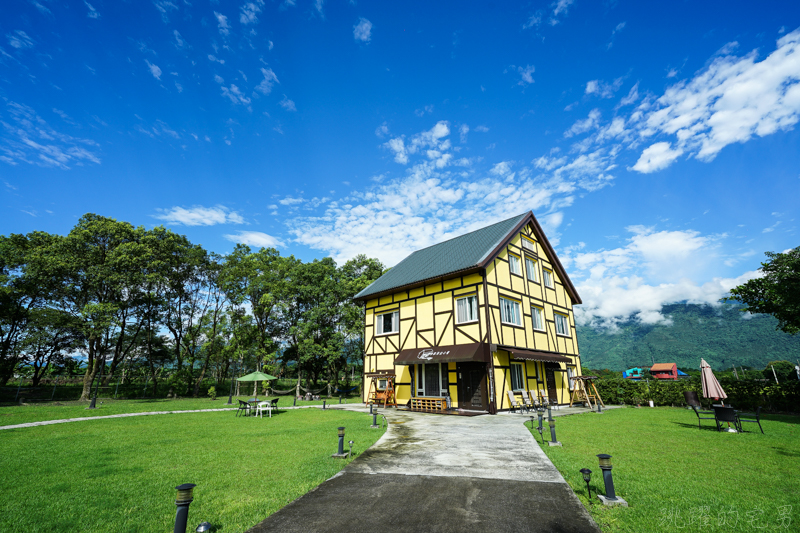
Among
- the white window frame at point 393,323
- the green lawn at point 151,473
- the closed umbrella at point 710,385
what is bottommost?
the green lawn at point 151,473

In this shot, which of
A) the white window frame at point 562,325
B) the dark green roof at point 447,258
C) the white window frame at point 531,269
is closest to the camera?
the dark green roof at point 447,258

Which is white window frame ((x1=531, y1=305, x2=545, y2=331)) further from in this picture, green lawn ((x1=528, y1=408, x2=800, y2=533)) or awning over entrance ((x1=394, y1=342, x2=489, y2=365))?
green lawn ((x1=528, y1=408, x2=800, y2=533))

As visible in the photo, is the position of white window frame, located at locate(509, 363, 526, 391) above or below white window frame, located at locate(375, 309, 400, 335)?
below

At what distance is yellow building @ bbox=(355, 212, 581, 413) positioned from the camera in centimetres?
1822

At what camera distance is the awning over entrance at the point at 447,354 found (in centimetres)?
1712

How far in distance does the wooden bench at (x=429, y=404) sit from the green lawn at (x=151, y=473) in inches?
270

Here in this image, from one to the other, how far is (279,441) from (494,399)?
1095cm

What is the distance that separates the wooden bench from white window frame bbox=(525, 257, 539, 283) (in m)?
10.1

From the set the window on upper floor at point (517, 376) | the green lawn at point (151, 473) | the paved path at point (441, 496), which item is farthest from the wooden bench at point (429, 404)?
the paved path at point (441, 496)

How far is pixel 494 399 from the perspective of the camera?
17.2 meters

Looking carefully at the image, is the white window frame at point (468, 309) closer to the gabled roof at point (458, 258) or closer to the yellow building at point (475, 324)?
the yellow building at point (475, 324)

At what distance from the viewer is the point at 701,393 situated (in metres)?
20.5

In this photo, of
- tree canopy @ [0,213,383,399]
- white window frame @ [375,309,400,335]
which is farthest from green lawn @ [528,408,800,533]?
tree canopy @ [0,213,383,399]

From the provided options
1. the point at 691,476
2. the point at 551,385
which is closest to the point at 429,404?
the point at 551,385
